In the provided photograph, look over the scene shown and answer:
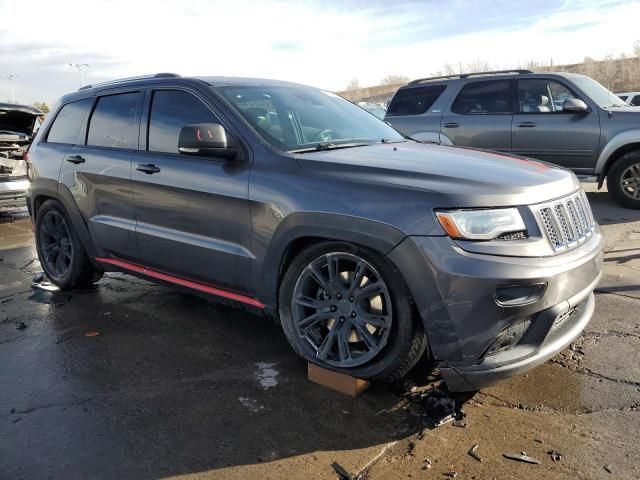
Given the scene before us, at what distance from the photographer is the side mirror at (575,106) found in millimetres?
8102

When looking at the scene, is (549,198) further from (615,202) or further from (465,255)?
(615,202)

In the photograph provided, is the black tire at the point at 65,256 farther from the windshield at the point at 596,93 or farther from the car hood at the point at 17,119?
the windshield at the point at 596,93

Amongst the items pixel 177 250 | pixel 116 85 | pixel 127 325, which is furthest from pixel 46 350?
pixel 116 85

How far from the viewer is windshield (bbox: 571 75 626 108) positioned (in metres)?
8.32

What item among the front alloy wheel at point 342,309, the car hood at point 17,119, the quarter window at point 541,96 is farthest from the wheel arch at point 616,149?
the car hood at point 17,119

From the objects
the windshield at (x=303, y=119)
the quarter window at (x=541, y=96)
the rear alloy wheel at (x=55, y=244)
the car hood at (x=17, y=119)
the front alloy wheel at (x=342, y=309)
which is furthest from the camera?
the car hood at (x=17, y=119)

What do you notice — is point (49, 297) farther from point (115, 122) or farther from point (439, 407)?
point (439, 407)

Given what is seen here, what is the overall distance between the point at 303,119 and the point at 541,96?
19.2ft

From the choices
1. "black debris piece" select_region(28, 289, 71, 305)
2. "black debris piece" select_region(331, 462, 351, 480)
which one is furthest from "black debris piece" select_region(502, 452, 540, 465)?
"black debris piece" select_region(28, 289, 71, 305)

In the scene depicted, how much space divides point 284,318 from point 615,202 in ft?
22.4

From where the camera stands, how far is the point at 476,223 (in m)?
2.74

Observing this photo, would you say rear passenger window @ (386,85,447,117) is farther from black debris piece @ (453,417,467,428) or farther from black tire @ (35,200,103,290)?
black debris piece @ (453,417,467,428)

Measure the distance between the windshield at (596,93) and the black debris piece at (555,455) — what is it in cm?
689

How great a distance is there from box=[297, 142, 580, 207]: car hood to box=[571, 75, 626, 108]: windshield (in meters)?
5.53
